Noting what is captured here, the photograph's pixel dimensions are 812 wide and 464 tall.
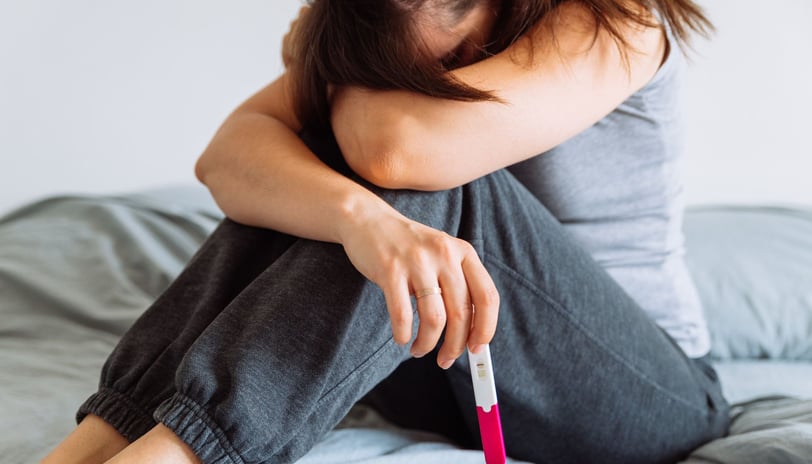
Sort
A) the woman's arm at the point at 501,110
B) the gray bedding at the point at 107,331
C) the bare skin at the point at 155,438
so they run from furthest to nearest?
the gray bedding at the point at 107,331
the woman's arm at the point at 501,110
the bare skin at the point at 155,438

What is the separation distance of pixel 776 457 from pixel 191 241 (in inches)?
37.4

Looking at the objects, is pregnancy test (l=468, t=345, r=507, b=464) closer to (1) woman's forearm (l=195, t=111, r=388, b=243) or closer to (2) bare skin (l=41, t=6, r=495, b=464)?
(2) bare skin (l=41, t=6, r=495, b=464)

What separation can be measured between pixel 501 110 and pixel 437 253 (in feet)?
0.60

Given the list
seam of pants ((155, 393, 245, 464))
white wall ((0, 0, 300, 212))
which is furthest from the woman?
white wall ((0, 0, 300, 212))

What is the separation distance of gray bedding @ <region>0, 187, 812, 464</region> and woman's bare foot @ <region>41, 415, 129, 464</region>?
0.17 m

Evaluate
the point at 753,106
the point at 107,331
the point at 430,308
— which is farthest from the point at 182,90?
the point at 430,308

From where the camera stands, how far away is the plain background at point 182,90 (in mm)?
1841

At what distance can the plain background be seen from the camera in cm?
184

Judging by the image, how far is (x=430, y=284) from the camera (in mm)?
585

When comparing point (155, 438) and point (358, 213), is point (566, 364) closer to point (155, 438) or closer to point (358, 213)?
point (358, 213)

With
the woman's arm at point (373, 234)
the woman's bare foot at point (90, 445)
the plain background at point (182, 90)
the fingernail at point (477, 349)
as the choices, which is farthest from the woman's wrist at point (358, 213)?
the plain background at point (182, 90)

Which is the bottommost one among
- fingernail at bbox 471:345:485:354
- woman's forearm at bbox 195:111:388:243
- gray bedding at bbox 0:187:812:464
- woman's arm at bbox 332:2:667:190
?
gray bedding at bbox 0:187:812:464

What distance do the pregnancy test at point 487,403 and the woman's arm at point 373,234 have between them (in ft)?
0.08

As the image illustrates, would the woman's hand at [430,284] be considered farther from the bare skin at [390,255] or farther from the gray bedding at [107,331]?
the gray bedding at [107,331]
